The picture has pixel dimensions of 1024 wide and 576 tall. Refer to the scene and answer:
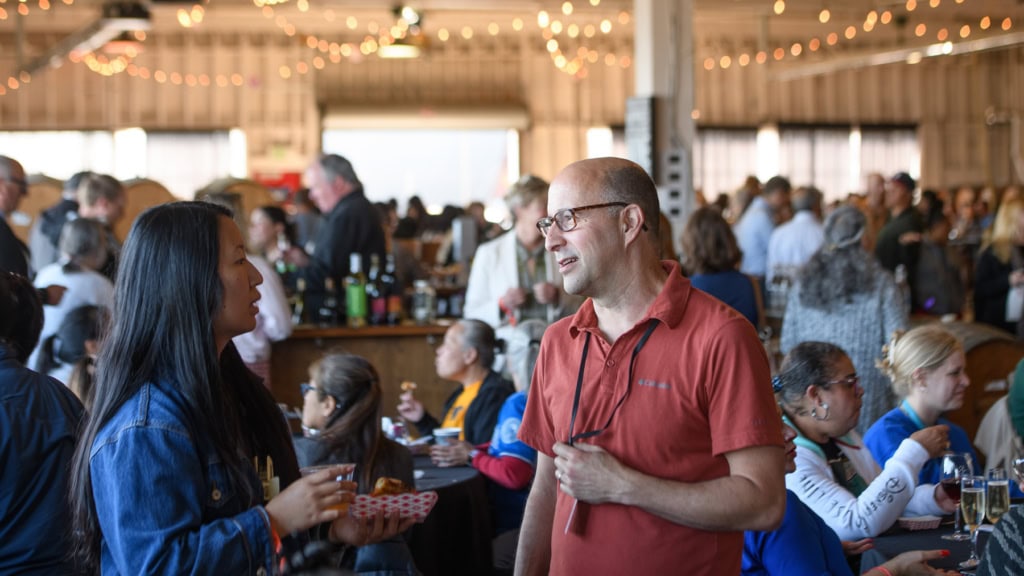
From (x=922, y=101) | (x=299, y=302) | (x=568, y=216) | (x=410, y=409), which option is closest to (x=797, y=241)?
(x=299, y=302)

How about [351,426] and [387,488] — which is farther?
[351,426]

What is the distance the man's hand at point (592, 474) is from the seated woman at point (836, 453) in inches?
45.8

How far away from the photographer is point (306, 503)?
78.3 inches

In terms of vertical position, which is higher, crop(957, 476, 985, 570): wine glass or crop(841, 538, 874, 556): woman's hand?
crop(957, 476, 985, 570): wine glass

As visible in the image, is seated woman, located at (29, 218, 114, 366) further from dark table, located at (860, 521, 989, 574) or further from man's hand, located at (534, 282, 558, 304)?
dark table, located at (860, 521, 989, 574)

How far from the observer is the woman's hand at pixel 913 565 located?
2842 mm

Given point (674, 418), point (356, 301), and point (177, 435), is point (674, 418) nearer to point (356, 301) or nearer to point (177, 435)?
point (177, 435)

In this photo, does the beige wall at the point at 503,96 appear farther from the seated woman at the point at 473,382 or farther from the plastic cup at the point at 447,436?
the plastic cup at the point at 447,436

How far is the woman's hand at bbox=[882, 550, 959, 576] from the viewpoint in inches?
112

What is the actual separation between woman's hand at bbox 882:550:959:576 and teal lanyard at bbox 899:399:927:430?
2.86 feet

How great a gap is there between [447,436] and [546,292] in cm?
136

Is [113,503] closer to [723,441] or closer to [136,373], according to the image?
[136,373]

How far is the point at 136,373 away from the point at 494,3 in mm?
13429

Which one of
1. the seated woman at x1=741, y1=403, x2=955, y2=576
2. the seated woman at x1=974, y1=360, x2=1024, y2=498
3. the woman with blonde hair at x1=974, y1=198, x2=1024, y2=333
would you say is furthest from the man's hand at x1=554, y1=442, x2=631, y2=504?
the woman with blonde hair at x1=974, y1=198, x2=1024, y2=333
